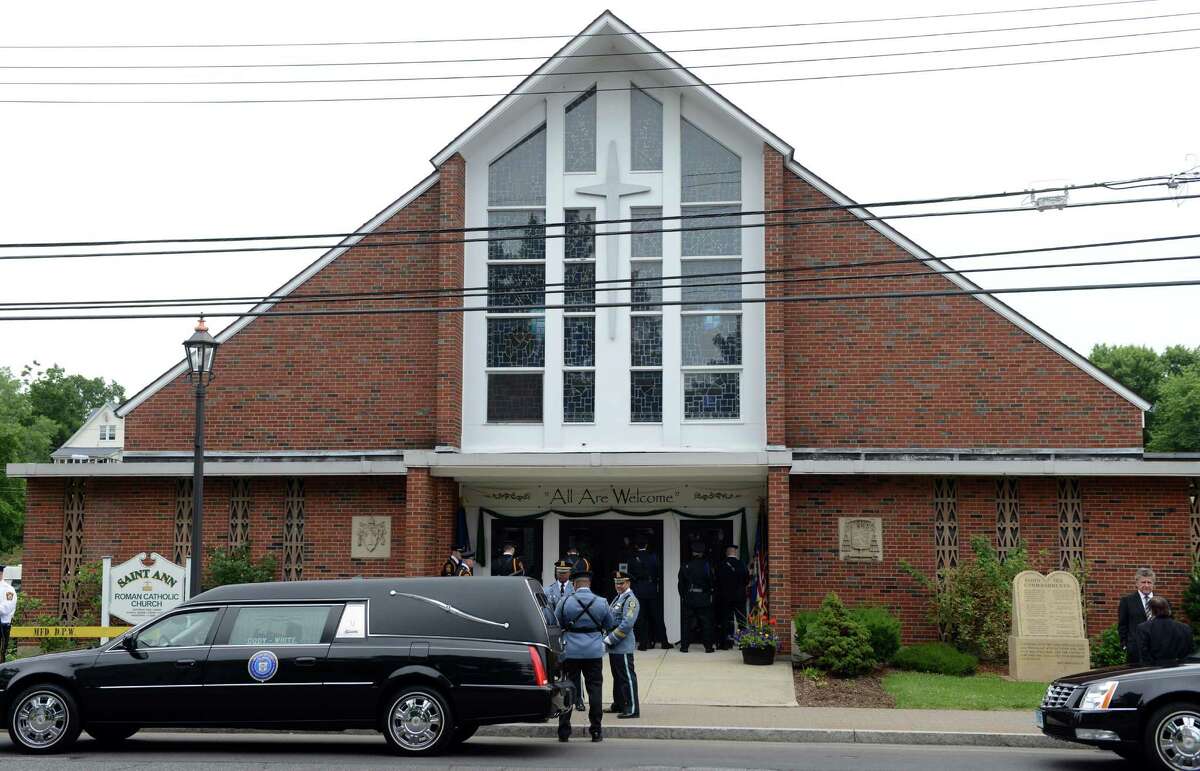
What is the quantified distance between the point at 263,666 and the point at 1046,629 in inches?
432

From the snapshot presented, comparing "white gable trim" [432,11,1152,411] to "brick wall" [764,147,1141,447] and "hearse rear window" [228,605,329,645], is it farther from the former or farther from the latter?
"hearse rear window" [228,605,329,645]

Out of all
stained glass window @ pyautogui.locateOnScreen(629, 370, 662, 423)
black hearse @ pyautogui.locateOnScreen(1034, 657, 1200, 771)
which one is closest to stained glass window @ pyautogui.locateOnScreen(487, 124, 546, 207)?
stained glass window @ pyautogui.locateOnScreen(629, 370, 662, 423)

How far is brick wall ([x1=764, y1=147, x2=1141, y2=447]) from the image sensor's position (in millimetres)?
19750

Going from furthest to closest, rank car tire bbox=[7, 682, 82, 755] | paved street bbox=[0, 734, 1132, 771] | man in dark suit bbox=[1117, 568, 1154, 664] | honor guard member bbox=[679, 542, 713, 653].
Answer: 1. honor guard member bbox=[679, 542, 713, 653]
2. man in dark suit bbox=[1117, 568, 1154, 664]
3. car tire bbox=[7, 682, 82, 755]
4. paved street bbox=[0, 734, 1132, 771]

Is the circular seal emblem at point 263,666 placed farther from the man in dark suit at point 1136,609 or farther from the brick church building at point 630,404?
the man in dark suit at point 1136,609

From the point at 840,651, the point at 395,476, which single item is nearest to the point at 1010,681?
the point at 840,651

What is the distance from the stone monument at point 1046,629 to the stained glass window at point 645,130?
9.08 m

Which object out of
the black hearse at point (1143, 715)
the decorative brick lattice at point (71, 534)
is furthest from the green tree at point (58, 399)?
the black hearse at point (1143, 715)

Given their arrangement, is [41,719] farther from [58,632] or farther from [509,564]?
[509,564]

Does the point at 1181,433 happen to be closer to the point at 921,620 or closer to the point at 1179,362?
the point at 1179,362

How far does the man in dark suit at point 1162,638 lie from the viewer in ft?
40.9

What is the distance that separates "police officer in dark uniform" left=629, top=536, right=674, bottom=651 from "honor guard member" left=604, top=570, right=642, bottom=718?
5.85 metres

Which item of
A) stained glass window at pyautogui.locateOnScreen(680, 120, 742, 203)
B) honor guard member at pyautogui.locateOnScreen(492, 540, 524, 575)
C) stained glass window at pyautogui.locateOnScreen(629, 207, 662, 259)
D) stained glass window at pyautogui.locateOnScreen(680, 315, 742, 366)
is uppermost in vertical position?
stained glass window at pyautogui.locateOnScreen(680, 120, 742, 203)

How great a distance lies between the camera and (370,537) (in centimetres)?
2039
